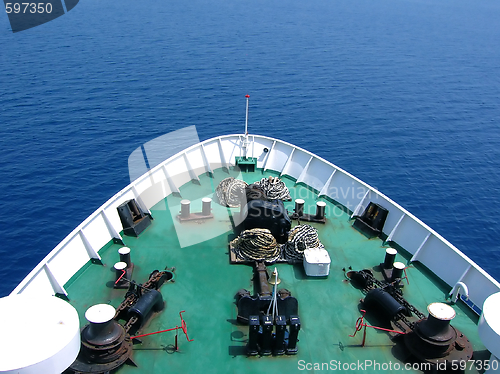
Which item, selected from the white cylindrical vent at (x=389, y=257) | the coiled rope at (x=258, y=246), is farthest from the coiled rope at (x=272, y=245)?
the white cylindrical vent at (x=389, y=257)

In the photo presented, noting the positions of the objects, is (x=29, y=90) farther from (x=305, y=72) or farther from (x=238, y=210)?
(x=238, y=210)

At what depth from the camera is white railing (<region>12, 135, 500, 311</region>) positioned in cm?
1055

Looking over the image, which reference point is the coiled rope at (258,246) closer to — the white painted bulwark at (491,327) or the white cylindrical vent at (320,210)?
the white cylindrical vent at (320,210)

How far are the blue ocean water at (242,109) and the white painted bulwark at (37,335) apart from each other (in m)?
14.0

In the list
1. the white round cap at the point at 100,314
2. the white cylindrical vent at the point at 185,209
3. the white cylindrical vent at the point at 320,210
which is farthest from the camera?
the white cylindrical vent at the point at 320,210

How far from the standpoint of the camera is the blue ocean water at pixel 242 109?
82.8 feet

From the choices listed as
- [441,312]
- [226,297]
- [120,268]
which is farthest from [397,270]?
[120,268]

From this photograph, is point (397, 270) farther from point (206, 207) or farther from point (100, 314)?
point (100, 314)

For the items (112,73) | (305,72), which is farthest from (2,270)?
(305,72)

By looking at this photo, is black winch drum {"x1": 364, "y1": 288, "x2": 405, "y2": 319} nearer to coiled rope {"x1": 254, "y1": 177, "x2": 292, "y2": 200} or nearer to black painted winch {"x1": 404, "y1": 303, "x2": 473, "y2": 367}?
black painted winch {"x1": 404, "y1": 303, "x2": 473, "y2": 367}

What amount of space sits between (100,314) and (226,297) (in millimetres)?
3436

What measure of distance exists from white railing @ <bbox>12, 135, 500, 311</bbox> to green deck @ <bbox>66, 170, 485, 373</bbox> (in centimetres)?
44

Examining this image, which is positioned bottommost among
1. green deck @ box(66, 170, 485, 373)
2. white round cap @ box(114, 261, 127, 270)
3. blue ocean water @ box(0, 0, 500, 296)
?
blue ocean water @ box(0, 0, 500, 296)
